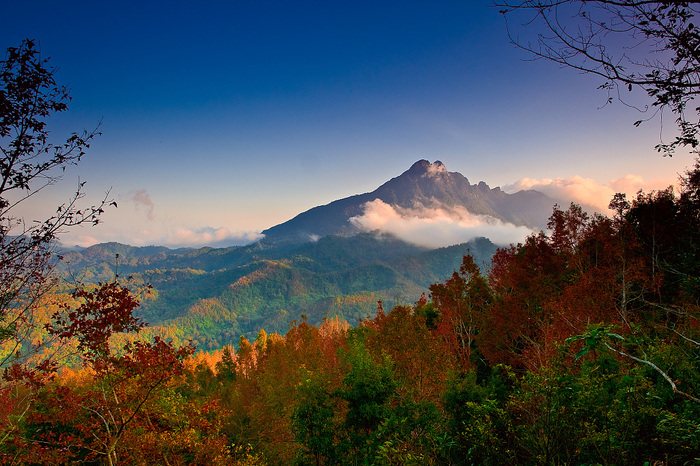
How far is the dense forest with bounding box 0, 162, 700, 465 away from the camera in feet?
15.0

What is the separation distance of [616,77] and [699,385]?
5624 mm

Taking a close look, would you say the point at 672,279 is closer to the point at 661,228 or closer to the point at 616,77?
the point at 661,228

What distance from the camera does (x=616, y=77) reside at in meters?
3.57

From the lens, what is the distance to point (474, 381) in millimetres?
12461

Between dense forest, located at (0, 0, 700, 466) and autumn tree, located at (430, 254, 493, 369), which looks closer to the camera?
dense forest, located at (0, 0, 700, 466)

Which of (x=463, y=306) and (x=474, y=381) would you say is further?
(x=463, y=306)

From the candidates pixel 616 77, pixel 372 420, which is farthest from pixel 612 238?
pixel 616 77

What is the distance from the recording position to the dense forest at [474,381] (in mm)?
4580

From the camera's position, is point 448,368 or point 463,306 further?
point 463,306

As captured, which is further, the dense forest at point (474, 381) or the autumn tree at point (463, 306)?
the autumn tree at point (463, 306)

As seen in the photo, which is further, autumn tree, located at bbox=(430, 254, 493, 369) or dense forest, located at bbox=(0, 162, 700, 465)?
autumn tree, located at bbox=(430, 254, 493, 369)

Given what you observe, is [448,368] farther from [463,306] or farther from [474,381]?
[463,306]

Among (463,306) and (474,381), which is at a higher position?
(474,381)

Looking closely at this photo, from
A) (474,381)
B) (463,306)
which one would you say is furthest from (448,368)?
(463,306)
